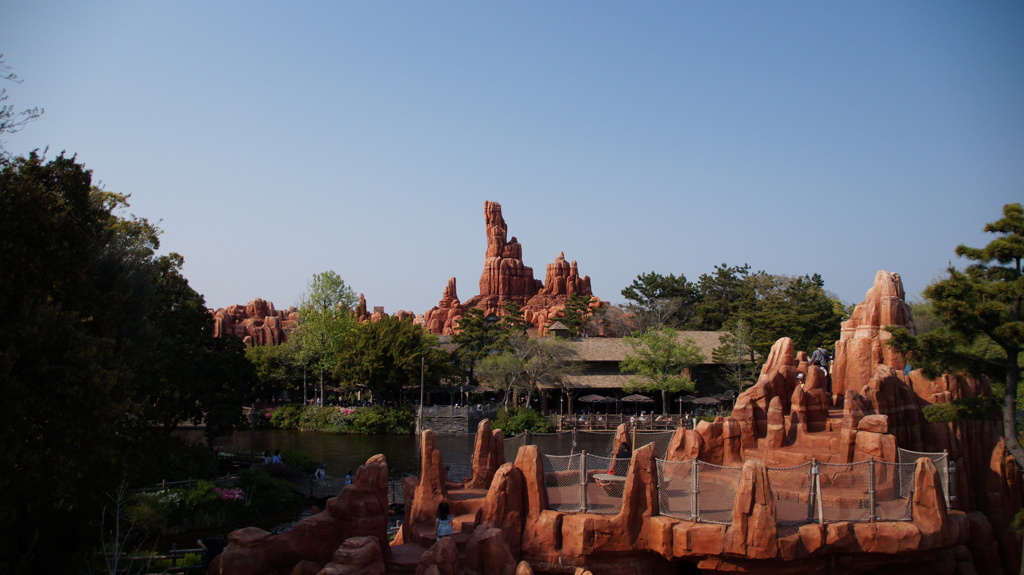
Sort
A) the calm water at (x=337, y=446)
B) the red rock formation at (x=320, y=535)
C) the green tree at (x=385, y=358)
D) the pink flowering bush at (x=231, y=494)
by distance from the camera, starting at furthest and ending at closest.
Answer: the green tree at (x=385, y=358), the calm water at (x=337, y=446), the pink flowering bush at (x=231, y=494), the red rock formation at (x=320, y=535)

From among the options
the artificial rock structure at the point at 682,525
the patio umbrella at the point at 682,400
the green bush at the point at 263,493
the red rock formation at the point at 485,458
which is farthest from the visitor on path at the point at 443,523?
the patio umbrella at the point at 682,400

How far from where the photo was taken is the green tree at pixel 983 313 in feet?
51.2

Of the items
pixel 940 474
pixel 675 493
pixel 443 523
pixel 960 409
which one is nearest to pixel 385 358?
pixel 675 493

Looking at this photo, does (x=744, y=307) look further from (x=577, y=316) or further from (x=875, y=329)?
(x=875, y=329)

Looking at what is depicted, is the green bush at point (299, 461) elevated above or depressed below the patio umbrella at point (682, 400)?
below

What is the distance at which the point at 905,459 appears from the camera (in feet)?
51.4

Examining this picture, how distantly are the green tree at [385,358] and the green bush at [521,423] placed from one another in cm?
724

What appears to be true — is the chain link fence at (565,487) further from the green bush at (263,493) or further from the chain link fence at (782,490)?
the green bush at (263,493)

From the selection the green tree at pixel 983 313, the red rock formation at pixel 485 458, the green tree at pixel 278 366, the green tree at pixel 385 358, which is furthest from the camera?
the green tree at pixel 278 366

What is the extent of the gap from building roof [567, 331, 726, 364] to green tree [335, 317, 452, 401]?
9864 millimetres

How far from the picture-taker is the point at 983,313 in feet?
50.8

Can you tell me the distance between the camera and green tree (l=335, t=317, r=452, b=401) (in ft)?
153

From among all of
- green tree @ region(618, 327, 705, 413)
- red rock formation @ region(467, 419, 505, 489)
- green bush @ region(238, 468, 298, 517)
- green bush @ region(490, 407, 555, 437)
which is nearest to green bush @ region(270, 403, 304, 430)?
green bush @ region(490, 407, 555, 437)

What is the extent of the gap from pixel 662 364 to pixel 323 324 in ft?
78.5
